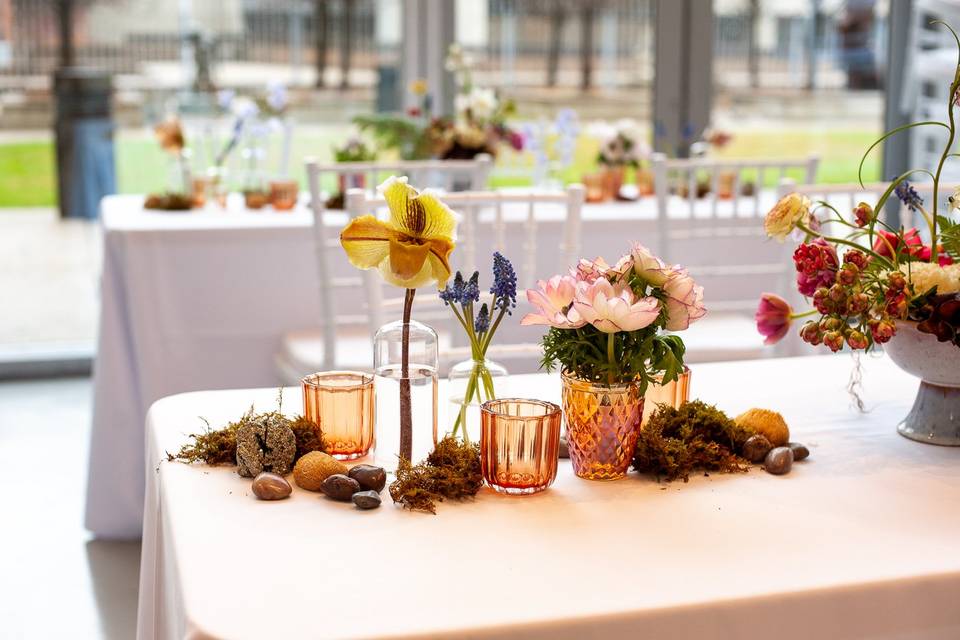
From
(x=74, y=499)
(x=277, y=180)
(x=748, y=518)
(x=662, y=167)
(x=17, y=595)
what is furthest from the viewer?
(x=277, y=180)

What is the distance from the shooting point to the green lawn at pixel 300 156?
452cm

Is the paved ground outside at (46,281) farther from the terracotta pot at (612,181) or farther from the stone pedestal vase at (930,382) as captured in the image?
the stone pedestal vase at (930,382)

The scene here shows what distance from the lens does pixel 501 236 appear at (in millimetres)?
2488

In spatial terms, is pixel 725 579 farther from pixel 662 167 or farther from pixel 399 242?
pixel 662 167

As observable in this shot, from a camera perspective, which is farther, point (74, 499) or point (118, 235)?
point (74, 499)

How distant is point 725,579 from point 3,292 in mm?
4053

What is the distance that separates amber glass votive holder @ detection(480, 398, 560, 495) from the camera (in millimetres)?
1325

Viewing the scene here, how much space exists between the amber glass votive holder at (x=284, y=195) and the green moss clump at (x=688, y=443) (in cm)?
230

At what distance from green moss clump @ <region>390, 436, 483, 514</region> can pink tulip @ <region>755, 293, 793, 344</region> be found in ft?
1.40

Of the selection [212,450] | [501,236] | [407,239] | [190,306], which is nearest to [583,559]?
[407,239]

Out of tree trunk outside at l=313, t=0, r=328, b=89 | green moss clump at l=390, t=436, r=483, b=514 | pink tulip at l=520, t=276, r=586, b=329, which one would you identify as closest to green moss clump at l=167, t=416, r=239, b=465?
green moss clump at l=390, t=436, r=483, b=514

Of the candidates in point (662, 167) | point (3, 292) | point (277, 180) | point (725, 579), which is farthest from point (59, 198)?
point (725, 579)

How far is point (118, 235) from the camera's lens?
312 centimetres

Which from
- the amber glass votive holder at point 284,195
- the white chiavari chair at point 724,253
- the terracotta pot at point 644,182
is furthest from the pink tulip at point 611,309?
the terracotta pot at point 644,182
